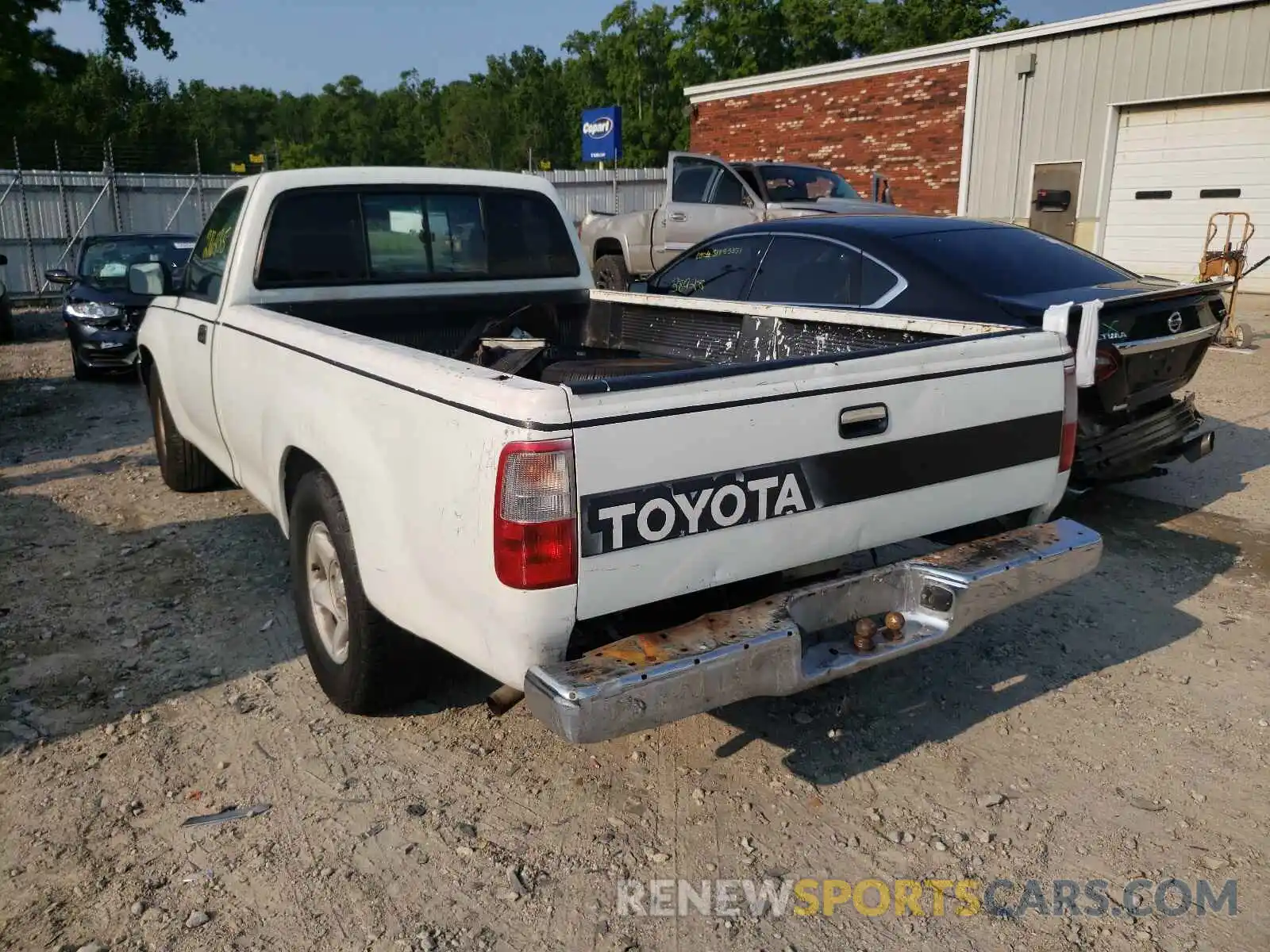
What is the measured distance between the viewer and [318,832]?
10.0 ft

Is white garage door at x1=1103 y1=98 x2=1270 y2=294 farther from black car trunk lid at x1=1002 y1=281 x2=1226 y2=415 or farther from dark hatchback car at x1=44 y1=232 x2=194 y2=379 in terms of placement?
dark hatchback car at x1=44 y1=232 x2=194 y2=379

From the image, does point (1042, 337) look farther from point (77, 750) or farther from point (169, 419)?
point (169, 419)

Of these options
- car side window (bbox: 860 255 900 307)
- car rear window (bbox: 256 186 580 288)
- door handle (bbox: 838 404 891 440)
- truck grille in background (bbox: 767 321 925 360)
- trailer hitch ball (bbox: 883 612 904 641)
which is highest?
car rear window (bbox: 256 186 580 288)

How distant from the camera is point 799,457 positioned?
287 centimetres

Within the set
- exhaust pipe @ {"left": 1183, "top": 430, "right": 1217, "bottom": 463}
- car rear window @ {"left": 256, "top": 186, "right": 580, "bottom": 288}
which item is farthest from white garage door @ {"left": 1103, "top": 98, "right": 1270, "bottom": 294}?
car rear window @ {"left": 256, "top": 186, "right": 580, "bottom": 288}

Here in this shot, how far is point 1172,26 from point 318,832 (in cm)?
1749

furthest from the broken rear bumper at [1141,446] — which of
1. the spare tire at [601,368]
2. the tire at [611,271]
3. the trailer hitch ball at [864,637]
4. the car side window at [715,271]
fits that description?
the tire at [611,271]

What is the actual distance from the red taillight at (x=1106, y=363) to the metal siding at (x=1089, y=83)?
12666 mm

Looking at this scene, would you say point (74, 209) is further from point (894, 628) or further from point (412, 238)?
point (894, 628)

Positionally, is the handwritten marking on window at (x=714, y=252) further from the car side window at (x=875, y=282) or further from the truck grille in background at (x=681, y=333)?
the truck grille in background at (x=681, y=333)

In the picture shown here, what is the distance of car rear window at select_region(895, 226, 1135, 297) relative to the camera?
5633mm

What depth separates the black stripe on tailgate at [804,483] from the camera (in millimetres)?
2602

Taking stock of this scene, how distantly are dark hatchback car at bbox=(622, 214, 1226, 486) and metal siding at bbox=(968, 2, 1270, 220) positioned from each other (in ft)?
37.1

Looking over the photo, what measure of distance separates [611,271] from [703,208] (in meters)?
1.74
